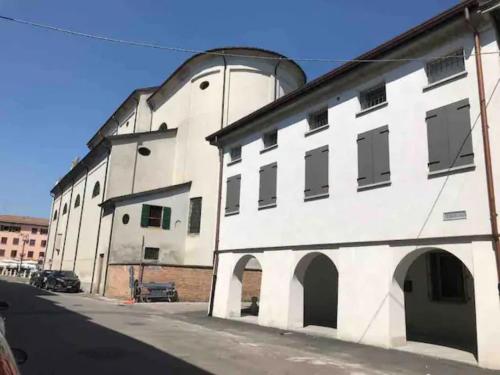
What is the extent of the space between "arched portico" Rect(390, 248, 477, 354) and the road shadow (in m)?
6.23

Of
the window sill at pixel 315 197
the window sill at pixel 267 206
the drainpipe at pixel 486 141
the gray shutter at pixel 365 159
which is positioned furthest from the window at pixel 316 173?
the drainpipe at pixel 486 141

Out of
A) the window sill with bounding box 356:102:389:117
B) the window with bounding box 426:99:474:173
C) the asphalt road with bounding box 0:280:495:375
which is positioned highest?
the window sill with bounding box 356:102:389:117

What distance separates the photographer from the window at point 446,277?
1360 centimetres

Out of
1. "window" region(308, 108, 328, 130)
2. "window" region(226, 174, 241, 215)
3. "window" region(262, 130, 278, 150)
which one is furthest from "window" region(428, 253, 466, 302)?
"window" region(226, 174, 241, 215)

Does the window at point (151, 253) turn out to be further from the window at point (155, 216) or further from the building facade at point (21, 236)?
the building facade at point (21, 236)

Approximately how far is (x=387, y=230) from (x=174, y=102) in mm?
27052

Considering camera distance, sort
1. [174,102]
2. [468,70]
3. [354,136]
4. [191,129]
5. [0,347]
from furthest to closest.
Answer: [174,102] < [191,129] < [354,136] < [468,70] < [0,347]

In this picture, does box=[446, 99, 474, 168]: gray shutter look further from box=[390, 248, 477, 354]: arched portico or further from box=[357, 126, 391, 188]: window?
box=[390, 248, 477, 354]: arched portico

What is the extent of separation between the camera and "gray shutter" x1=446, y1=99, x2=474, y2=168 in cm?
1104

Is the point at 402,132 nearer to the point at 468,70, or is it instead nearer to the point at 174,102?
the point at 468,70

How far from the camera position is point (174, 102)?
36625 mm

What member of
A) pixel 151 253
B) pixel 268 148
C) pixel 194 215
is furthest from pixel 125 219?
pixel 268 148

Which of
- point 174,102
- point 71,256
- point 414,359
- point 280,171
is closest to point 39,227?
point 71,256

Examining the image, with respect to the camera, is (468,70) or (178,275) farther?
(178,275)
